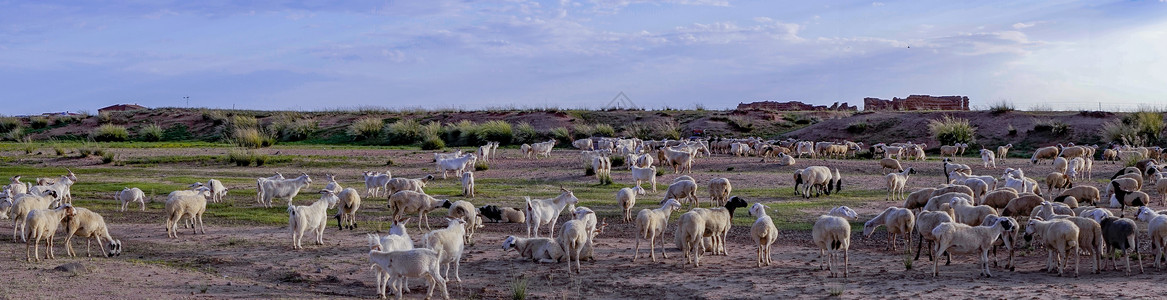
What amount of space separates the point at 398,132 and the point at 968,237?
150 ft

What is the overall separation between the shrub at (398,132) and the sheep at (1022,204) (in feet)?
134

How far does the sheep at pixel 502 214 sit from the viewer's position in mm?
20094

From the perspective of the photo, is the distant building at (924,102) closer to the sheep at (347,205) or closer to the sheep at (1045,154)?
the sheep at (1045,154)

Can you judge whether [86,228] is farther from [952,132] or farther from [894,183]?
[952,132]

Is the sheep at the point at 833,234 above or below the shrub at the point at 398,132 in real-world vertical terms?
below

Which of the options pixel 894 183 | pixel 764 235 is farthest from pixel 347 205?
pixel 894 183

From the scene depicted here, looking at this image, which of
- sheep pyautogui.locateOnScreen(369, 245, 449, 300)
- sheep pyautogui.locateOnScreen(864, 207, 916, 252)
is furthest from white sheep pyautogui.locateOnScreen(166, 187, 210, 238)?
sheep pyautogui.locateOnScreen(864, 207, 916, 252)

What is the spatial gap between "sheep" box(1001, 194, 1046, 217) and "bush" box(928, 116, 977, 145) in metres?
29.9

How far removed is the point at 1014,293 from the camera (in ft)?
40.4

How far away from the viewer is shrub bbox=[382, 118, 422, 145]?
2189 inches

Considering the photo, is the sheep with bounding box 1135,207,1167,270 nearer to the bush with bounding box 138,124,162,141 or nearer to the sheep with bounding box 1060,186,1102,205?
the sheep with bounding box 1060,186,1102,205

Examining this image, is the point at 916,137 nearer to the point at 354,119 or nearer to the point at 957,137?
the point at 957,137

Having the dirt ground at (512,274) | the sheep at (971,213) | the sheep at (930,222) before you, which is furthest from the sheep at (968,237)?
the sheep at (971,213)

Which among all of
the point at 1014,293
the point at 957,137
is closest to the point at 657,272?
the point at 1014,293
